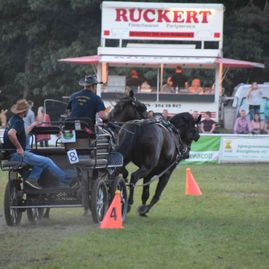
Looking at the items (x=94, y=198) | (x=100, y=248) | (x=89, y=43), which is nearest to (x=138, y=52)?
(x=89, y=43)

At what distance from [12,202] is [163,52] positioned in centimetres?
1658

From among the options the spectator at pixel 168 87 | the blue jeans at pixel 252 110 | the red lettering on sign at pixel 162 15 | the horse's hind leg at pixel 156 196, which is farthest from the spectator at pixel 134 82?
the horse's hind leg at pixel 156 196

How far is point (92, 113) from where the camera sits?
39.4ft

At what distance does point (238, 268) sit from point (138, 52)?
19356 mm

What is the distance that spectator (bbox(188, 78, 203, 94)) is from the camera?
89.7ft

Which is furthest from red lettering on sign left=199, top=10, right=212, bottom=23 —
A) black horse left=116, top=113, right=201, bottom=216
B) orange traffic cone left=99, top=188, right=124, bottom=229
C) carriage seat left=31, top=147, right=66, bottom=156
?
orange traffic cone left=99, top=188, right=124, bottom=229

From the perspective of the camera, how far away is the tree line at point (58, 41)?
126ft

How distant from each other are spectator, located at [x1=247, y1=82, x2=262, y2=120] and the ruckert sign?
2587 mm

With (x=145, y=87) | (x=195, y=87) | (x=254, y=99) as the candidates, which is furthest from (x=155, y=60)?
(x=254, y=99)

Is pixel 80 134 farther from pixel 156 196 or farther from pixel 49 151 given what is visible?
pixel 156 196

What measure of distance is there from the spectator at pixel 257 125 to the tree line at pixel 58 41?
8.42m

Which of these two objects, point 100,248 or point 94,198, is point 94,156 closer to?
point 94,198

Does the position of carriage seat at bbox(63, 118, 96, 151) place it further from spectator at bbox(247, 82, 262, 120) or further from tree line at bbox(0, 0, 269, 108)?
tree line at bbox(0, 0, 269, 108)

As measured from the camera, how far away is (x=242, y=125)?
1115 inches
